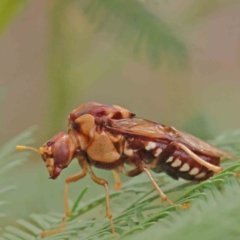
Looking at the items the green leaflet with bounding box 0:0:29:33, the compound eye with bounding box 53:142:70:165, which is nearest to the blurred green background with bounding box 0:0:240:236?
the green leaflet with bounding box 0:0:29:33

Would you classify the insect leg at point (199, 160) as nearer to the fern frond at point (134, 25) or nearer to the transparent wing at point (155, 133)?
the transparent wing at point (155, 133)

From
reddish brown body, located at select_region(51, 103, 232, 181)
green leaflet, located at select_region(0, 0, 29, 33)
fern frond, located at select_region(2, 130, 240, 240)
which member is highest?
green leaflet, located at select_region(0, 0, 29, 33)

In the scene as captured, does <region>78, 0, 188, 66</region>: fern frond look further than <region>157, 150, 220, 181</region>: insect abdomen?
Yes

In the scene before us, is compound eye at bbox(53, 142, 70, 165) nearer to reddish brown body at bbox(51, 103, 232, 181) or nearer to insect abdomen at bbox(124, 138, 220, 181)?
reddish brown body at bbox(51, 103, 232, 181)

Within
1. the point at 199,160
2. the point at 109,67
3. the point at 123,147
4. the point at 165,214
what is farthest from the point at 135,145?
the point at 109,67

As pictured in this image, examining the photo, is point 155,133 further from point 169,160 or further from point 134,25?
point 134,25

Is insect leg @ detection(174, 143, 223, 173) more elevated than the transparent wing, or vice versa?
the transparent wing
